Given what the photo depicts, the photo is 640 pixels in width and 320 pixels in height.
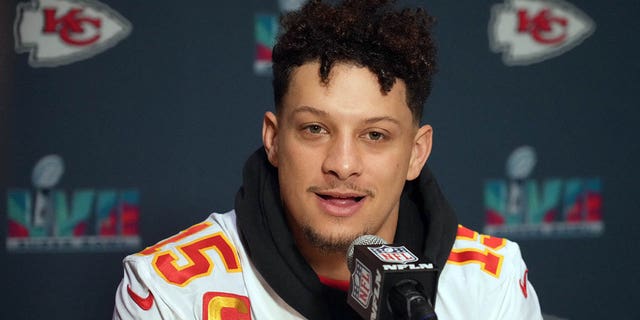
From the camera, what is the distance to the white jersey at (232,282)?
1.25 m

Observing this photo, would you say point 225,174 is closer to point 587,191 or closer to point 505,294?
point 505,294

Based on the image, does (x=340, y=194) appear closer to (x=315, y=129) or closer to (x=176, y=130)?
(x=315, y=129)

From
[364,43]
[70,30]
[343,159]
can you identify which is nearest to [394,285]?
[343,159]

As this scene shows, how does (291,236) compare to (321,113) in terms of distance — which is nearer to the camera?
(321,113)

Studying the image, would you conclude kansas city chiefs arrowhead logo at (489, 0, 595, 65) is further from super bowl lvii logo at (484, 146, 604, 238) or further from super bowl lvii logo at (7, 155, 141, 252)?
super bowl lvii logo at (7, 155, 141, 252)

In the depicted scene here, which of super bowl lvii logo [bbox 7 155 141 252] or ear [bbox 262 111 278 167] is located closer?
ear [bbox 262 111 278 167]

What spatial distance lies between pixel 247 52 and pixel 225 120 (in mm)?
214

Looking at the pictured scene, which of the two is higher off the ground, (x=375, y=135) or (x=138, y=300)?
(x=375, y=135)

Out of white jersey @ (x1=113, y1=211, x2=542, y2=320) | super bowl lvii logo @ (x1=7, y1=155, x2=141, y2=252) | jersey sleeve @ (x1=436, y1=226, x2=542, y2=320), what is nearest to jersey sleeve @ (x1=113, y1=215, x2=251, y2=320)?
white jersey @ (x1=113, y1=211, x2=542, y2=320)

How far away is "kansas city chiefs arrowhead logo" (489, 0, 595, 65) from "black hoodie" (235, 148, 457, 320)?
3.29 feet

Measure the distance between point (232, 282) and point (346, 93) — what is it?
42 cm

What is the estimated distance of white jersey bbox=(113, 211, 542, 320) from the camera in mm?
1255

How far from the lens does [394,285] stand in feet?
2.60

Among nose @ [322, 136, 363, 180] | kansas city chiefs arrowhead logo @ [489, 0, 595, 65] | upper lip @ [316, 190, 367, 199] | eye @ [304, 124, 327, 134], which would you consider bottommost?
upper lip @ [316, 190, 367, 199]
